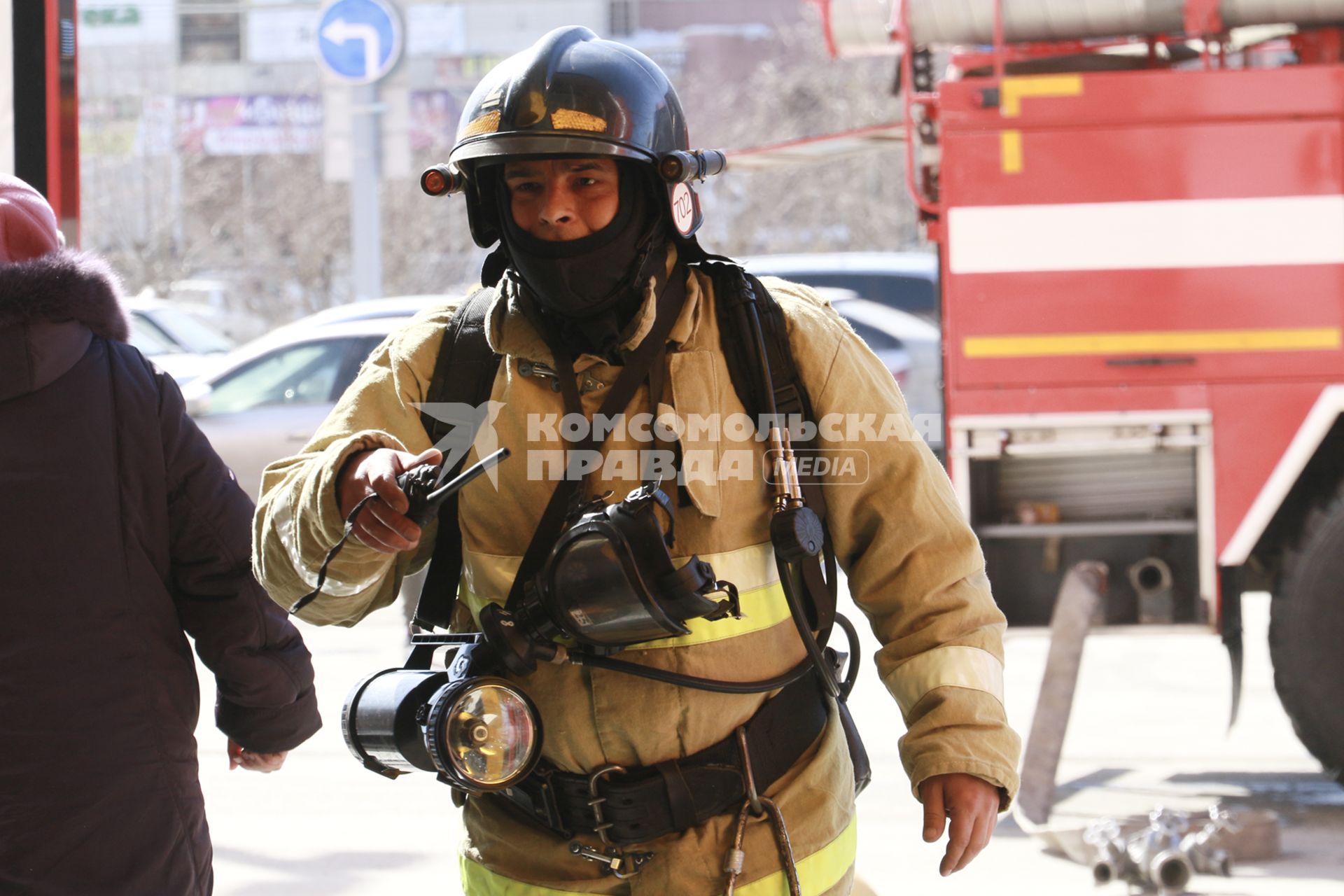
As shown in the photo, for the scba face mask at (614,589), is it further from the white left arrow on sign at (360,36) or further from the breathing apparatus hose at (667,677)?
the white left arrow on sign at (360,36)

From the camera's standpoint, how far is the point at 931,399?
9.60 m

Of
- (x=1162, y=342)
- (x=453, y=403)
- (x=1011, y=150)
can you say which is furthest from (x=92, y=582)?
(x=1162, y=342)

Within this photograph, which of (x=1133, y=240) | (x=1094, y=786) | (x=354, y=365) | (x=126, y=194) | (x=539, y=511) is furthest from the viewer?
(x=126, y=194)

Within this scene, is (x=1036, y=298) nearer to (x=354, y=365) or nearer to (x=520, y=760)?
(x=520, y=760)

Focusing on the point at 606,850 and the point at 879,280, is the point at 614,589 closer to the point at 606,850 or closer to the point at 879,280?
the point at 606,850

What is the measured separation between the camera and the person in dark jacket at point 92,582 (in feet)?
7.62

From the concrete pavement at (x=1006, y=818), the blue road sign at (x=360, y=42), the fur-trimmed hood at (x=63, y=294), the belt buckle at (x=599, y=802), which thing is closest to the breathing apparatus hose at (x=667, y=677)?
the belt buckle at (x=599, y=802)

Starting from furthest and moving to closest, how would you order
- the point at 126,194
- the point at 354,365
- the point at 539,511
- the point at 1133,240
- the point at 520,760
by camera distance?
the point at 126,194, the point at 354,365, the point at 1133,240, the point at 539,511, the point at 520,760

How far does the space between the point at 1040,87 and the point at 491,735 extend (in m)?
3.35

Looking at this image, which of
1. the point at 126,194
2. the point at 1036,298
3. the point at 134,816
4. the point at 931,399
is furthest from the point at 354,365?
the point at 126,194

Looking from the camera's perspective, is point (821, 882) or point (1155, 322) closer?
point (821, 882)

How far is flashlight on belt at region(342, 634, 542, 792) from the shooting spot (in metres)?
1.99

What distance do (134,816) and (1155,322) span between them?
341 centimetres

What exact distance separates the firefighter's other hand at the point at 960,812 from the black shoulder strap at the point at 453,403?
0.77 meters
